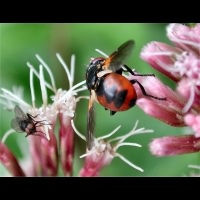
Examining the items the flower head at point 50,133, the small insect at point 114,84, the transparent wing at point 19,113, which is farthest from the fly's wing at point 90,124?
the transparent wing at point 19,113

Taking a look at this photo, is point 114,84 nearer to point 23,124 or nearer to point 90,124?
point 90,124

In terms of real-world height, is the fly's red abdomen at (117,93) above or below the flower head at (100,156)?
above

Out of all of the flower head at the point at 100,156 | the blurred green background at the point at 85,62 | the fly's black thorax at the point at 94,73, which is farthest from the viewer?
the blurred green background at the point at 85,62

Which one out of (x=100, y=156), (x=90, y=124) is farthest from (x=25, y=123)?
(x=90, y=124)

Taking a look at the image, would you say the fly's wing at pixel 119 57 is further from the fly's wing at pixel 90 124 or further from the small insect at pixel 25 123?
the small insect at pixel 25 123

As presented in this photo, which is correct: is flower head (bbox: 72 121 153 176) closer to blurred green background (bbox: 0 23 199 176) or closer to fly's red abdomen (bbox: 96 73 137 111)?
blurred green background (bbox: 0 23 199 176)

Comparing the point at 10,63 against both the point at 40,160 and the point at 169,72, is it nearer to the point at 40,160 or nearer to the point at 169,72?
the point at 40,160

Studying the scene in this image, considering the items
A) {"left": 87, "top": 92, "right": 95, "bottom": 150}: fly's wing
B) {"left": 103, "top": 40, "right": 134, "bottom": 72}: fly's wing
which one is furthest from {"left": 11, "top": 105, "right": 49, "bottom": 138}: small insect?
{"left": 103, "top": 40, "right": 134, "bottom": 72}: fly's wing
